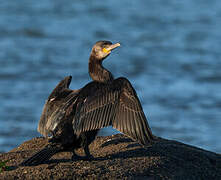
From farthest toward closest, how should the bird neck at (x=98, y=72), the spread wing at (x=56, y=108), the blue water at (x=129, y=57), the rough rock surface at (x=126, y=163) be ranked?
1. the blue water at (x=129, y=57)
2. the bird neck at (x=98, y=72)
3. the spread wing at (x=56, y=108)
4. the rough rock surface at (x=126, y=163)

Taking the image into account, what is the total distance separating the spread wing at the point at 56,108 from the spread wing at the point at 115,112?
0.87 feet

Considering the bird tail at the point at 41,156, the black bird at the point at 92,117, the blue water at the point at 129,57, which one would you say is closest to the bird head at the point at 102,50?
the black bird at the point at 92,117

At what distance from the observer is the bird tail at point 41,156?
6.76 metres

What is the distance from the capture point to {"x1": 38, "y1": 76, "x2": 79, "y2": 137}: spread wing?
23.7ft

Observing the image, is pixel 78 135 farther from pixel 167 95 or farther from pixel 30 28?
pixel 30 28

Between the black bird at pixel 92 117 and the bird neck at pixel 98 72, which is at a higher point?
the bird neck at pixel 98 72

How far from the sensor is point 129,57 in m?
17.5

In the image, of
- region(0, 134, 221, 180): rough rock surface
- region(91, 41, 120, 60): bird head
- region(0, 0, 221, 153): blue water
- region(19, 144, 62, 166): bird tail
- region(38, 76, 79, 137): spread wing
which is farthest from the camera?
region(0, 0, 221, 153): blue water

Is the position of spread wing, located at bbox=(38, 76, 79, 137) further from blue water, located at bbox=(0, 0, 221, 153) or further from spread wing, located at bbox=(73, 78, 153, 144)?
blue water, located at bbox=(0, 0, 221, 153)

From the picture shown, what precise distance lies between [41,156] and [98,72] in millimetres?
1406

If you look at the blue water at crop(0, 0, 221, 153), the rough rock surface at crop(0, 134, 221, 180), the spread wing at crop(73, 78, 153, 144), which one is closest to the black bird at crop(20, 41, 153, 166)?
the spread wing at crop(73, 78, 153, 144)

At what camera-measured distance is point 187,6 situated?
2577 centimetres

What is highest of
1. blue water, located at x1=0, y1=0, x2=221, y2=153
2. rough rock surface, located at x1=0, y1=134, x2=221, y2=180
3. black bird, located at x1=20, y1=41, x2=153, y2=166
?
blue water, located at x1=0, y1=0, x2=221, y2=153

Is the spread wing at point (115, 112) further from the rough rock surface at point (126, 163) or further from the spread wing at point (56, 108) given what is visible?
the rough rock surface at point (126, 163)
